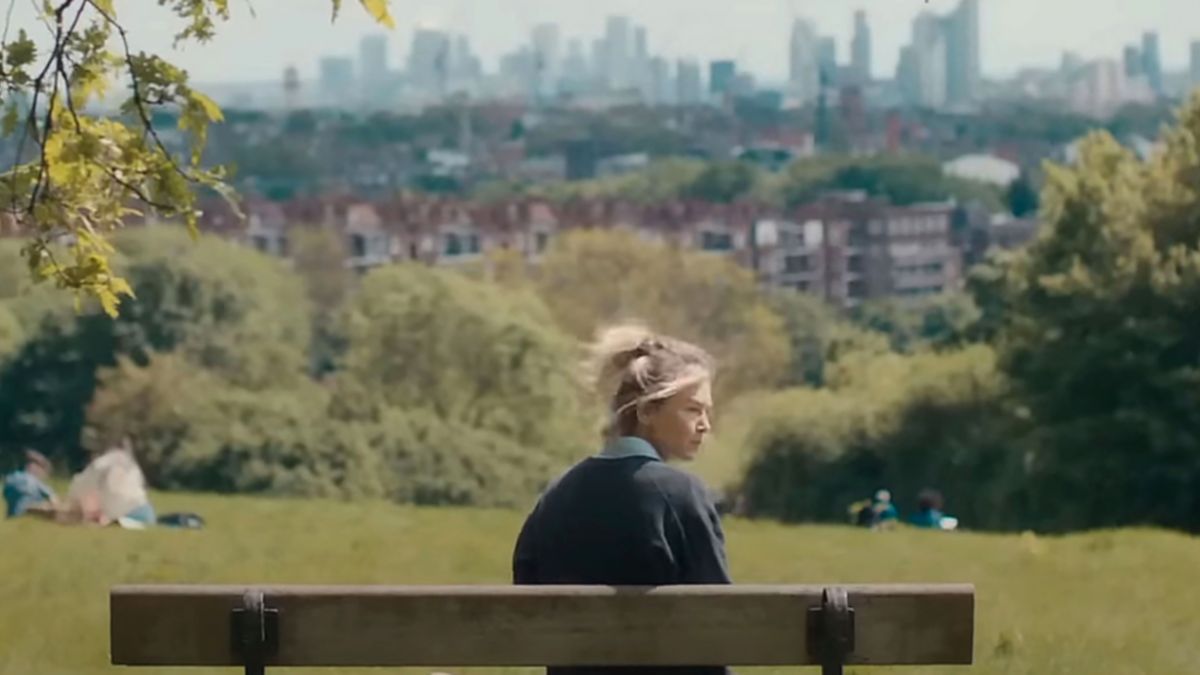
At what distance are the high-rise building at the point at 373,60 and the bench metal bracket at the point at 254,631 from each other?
6018 inches

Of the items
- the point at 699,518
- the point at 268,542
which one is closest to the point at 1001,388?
the point at 268,542

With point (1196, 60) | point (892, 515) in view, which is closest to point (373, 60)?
point (1196, 60)

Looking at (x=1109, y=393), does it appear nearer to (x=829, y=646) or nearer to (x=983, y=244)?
(x=829, y=646)

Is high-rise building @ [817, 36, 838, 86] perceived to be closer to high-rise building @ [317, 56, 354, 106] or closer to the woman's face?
high-rise building @ [317, 56, 354, 106]

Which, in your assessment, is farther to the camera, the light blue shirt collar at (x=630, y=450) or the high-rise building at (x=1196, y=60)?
the high-rise building at (x=1196, y=60)

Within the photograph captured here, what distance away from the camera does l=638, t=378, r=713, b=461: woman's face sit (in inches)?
186

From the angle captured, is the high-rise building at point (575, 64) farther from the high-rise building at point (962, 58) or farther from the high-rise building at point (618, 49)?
the high-rise building at point (962, 58)

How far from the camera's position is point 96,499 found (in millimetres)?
18031

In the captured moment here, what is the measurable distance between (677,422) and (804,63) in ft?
448

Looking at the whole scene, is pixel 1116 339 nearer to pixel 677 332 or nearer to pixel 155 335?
pixel 155 335

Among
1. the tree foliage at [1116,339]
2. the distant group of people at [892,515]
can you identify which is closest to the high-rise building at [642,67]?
the tree foliage at [1116,339]

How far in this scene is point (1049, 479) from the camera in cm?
3791

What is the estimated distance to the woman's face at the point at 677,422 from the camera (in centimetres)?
473

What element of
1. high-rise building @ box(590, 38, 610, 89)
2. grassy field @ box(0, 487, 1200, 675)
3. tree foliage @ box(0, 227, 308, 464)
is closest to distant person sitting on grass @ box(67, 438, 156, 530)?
grassy field @ box(0, 487, 1200, 675)
